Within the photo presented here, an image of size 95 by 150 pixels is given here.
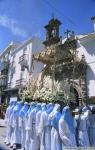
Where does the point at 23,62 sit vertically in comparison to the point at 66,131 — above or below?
above

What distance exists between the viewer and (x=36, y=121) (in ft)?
26.2

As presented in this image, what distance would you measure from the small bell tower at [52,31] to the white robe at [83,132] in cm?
1556

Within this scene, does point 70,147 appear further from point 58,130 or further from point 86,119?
point 86,119

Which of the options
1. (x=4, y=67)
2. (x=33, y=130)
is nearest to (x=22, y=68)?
(x=4, y=67)

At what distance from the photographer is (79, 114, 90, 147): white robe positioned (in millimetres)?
7426

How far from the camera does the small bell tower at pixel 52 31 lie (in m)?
22.9

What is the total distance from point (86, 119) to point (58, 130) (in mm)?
1424

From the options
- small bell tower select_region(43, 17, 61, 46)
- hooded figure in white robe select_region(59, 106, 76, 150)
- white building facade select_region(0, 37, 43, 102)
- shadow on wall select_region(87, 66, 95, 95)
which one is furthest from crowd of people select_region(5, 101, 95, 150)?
white building facade select_region(0, 37, 43, 102)

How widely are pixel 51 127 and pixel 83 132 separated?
108 centimetres

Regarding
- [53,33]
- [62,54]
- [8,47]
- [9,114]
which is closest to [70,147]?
[9,114]

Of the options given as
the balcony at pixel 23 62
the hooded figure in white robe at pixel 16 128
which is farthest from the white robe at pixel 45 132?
the balcony at pixel 23 62

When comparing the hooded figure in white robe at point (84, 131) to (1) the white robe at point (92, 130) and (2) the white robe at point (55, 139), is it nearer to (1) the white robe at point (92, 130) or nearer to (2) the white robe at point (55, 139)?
(1) the white robe at point (92, 130)

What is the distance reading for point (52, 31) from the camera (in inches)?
926

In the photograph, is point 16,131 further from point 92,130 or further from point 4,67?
point 4,67
